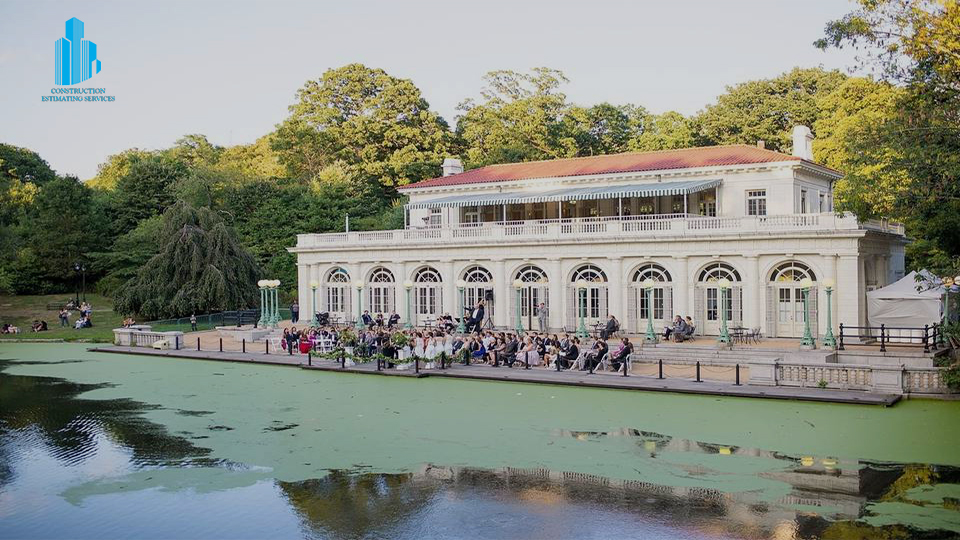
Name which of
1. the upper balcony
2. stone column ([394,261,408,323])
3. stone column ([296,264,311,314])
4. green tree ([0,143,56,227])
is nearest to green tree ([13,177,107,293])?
green tree ([0,143,56,227])

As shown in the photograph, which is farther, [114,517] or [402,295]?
[402,295]

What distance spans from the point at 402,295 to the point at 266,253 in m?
21.5

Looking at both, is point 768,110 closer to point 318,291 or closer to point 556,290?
point 556,290

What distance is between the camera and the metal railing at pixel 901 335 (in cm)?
2652

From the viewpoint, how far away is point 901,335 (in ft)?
97.2

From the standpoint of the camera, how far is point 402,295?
42219mm

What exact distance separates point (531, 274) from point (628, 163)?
7.55 meters

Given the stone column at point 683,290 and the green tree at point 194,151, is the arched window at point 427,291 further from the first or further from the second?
the green tree at point 194,151

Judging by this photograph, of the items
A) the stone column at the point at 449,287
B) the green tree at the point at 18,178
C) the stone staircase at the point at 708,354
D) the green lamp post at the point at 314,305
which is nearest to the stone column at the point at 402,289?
the stone column at the point at 449,287

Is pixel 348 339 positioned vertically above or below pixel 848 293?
below

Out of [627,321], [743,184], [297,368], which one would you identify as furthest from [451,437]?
[743,184]

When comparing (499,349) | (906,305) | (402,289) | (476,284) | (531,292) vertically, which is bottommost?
(499,349)

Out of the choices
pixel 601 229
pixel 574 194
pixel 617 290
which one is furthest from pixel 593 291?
pixel 574 194

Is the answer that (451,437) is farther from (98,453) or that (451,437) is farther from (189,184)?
(189,184)
